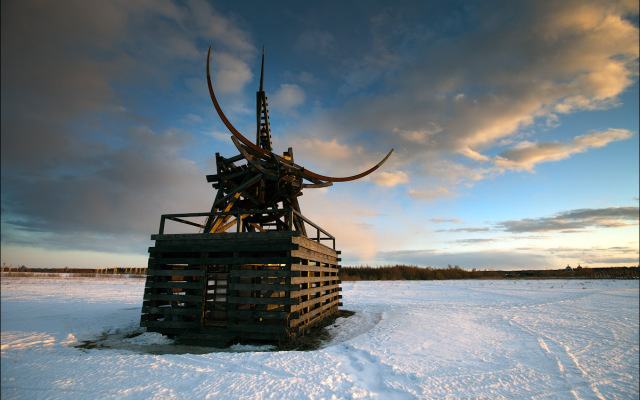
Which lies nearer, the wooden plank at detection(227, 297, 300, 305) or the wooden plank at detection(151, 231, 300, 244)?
the wooden plank at detection(227, 297, 300, 305)

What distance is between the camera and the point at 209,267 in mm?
9297

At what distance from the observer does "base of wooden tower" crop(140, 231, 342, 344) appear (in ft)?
26.8

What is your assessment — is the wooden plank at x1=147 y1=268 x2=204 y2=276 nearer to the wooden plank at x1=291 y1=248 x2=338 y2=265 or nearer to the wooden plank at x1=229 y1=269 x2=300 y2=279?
the wooden plank at x1=229 y1=269 x2=300 y2=279

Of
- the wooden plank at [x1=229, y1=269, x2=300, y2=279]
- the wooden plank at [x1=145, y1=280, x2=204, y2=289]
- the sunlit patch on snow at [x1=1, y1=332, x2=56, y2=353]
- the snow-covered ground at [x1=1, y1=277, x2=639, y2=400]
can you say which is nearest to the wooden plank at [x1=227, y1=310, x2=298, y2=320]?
the snow-covered ground at [x1=1, y1=277, x2=639, y2=400]

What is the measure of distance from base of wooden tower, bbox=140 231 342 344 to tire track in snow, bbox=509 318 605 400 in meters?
5.62

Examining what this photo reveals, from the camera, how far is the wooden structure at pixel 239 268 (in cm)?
821

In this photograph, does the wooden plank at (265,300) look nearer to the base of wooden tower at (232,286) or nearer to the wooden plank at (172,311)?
the base of wooden tower at (232,286)

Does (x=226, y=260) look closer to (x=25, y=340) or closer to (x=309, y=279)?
(x=309, y=279)

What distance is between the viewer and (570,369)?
6.30m

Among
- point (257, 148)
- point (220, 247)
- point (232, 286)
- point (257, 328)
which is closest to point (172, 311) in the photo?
point (232, 286)

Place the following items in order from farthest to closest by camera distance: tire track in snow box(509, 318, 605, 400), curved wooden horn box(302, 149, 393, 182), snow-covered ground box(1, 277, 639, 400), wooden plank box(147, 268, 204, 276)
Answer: curved wooden horn box(302, 149, 393, 182), wooden plank box(147, 268, 204, 276), tire track in snow box(509, 318, 605, 400), snow-covered ground box(1, 277, 639, 400)

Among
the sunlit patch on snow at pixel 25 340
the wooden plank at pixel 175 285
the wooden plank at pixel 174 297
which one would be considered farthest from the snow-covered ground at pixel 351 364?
the wooden plank at pixel 175 285

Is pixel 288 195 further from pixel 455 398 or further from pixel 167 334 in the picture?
pixel 455 398

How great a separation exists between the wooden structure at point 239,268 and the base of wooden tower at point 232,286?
0.03 meters
